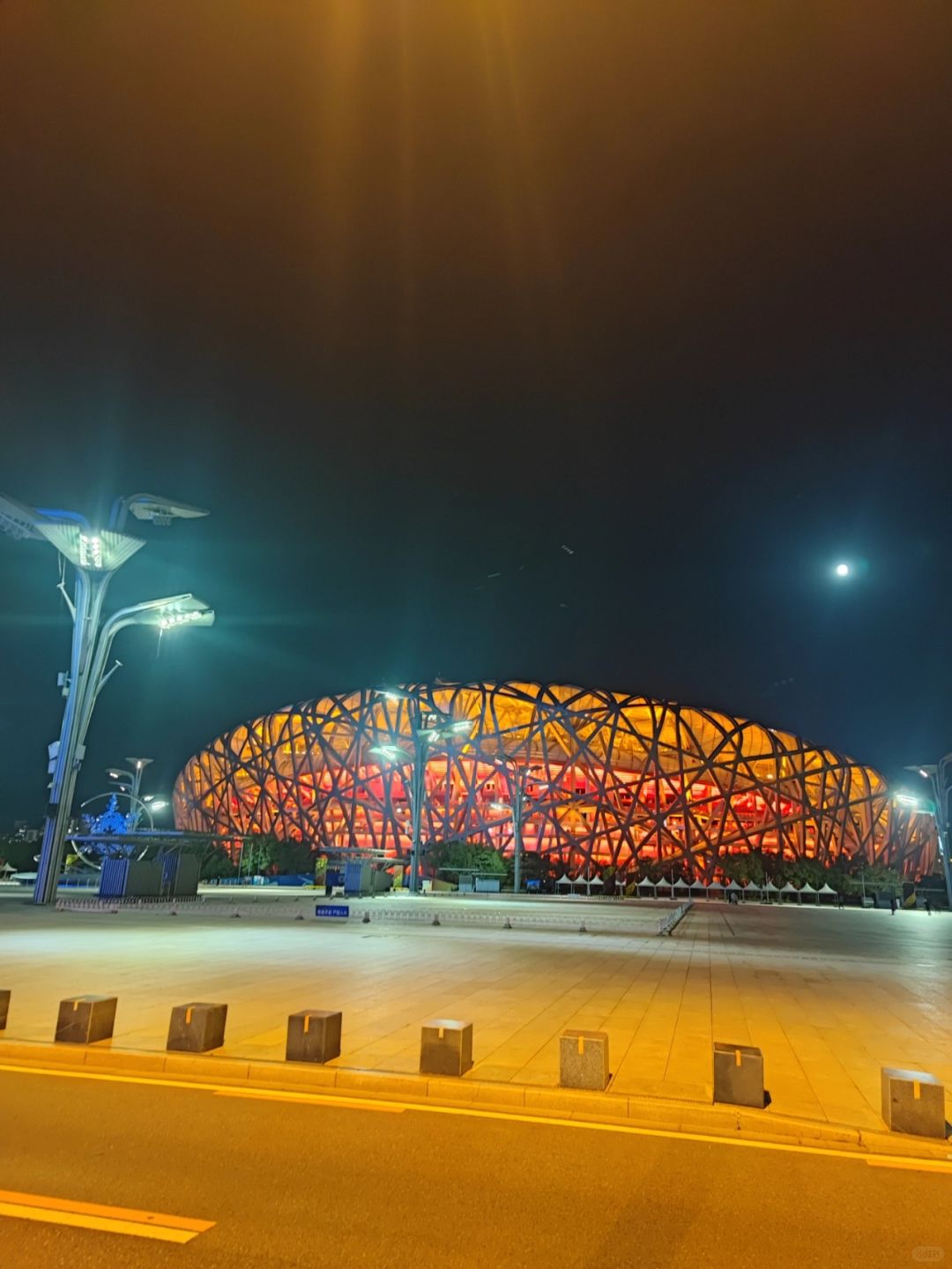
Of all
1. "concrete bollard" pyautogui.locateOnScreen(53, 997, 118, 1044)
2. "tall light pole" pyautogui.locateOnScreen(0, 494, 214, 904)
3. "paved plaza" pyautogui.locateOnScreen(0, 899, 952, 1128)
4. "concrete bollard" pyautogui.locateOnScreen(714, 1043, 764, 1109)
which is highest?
"tall light pole" pyautogui.locateOnScreen(0, 494, 214, 904)

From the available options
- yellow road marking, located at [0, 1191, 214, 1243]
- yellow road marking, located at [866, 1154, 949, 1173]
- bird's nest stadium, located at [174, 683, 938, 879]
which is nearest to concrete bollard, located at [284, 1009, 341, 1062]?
yellow road marking, located at [0, 1191, 214, 1243]

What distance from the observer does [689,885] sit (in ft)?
178

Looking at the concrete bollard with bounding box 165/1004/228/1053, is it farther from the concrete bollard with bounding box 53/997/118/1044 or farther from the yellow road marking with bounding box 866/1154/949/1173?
the yellow road marking with bounding box 866/1154/949/1173

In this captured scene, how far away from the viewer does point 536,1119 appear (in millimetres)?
5551

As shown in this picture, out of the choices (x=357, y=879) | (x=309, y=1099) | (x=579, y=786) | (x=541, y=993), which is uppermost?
(x=579, y=786)

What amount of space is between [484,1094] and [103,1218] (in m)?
2.99

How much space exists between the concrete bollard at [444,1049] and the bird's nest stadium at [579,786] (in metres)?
57.6

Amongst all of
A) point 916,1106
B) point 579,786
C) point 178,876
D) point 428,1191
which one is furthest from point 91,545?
point 579,786

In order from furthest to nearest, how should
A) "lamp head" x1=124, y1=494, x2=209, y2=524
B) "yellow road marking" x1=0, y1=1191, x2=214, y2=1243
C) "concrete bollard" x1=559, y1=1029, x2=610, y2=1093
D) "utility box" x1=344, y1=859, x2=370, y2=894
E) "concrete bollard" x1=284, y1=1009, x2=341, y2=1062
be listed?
"utility box" x1=344, y1=859, x2=370, y2=894, "lamp head" x1=124, y1=494, x2=209, y2=524, "concrete bollard" x1=284, y1=1009, x2=341, y2=1062, "concrete bollard" x1=559, y1=1029, x2=610, y2=1093, "yellow road marking" x1=0, y1=1191, x2=214, y2=1243

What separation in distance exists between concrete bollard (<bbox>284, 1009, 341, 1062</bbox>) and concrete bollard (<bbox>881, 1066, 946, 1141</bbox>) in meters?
4.43

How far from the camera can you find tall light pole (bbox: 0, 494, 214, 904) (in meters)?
23.7

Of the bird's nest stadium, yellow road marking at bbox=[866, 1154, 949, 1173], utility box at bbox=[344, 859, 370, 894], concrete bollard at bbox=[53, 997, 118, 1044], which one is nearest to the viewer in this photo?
A: yellow road marking at bbox=[866, 1154, 949, 1173]

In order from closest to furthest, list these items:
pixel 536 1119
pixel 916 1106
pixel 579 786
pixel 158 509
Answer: pixel 916 1106
pixel 536 1119
pixel 158 509
pixel 579 786

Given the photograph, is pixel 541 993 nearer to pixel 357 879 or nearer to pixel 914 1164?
pixel 914 1164
